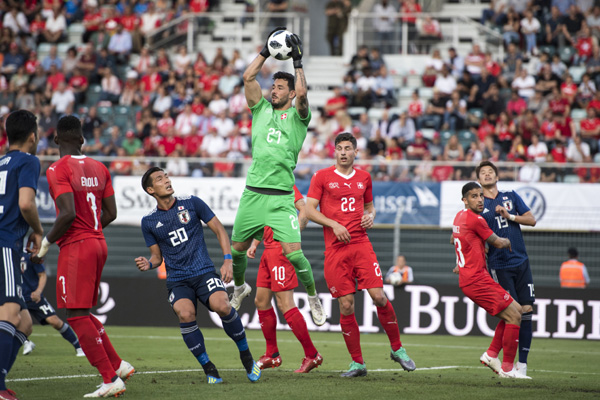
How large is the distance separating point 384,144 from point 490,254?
432 inches

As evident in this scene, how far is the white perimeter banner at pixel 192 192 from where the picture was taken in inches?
737

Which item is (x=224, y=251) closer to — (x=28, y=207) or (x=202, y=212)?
(x=202, y=212)

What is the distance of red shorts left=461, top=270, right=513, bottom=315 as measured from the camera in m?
9.63

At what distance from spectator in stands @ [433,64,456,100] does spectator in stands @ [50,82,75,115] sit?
34.7ft

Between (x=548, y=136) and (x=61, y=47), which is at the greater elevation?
(x=61, y=47)

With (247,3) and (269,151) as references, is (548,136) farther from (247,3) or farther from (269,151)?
(269,151)

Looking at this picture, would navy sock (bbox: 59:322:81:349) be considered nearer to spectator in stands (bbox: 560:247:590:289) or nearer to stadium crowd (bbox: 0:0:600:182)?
stadium crowd (bbox: 0:0:600:182)

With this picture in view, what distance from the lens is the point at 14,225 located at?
23.3 ft

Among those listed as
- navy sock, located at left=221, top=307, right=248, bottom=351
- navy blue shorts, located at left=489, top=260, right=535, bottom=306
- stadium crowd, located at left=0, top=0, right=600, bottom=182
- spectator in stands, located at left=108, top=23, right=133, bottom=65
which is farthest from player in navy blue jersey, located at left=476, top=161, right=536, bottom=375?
spectator in stands, located at left=108, top=23, right=133, bottom=65

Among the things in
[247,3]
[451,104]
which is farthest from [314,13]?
[451,104]

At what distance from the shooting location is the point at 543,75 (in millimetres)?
22000

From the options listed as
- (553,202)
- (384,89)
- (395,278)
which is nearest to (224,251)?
(395,278)

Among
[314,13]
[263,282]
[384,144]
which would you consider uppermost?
[314,13]

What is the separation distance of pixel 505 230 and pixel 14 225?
5833 mm
